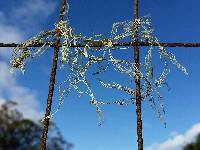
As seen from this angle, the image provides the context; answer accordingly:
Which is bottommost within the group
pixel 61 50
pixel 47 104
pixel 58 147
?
pixel 47 104

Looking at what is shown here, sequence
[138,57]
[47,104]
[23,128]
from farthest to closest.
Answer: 1. [23,128]
2. [138,57]
3. [47,104]

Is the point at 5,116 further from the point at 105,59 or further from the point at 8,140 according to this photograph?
the point at 105,59

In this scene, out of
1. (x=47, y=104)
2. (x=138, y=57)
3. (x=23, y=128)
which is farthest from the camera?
(x=23, y=128)

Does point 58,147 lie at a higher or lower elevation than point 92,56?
higher

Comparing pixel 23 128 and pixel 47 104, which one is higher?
pixel 23 128

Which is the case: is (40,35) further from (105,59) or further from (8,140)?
(8,140)

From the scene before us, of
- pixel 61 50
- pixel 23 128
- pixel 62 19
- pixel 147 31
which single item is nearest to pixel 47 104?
pixel 61 50

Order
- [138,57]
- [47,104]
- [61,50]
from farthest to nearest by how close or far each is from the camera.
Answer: [61,50], [138,57], [47,104]

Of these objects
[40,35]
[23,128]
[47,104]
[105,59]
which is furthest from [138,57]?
[23,128]

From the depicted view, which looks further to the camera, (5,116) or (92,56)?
(5,116)
